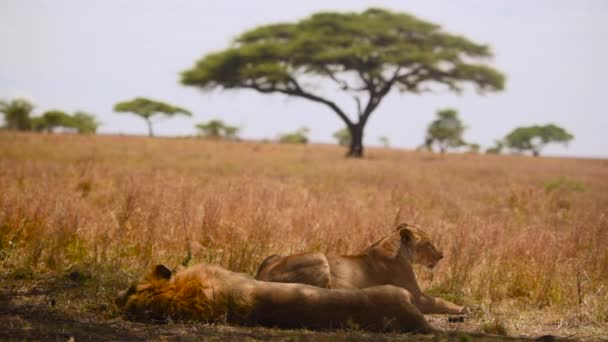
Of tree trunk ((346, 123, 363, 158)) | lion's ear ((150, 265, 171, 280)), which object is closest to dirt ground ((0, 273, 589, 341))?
lion's ear ((150, 265, 171, 280))

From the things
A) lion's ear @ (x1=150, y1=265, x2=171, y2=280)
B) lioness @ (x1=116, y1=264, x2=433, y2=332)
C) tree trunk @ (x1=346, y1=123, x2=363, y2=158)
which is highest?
tree trunk @ (x1=346, y1=123, x2=363, y2=158)

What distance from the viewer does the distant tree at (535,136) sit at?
5225cm

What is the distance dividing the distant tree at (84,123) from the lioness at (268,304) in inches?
1505

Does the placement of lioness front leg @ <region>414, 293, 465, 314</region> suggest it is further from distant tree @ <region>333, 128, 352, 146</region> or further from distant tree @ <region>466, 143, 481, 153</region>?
distant tree @ <region>333, 128, 352, 146</region>

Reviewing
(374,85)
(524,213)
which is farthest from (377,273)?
(374,85)

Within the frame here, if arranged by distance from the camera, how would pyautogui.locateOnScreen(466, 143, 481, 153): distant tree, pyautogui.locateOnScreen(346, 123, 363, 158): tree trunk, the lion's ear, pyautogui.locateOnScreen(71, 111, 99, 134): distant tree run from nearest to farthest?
the lion's ear, pyautogui.locateOnScreen(346, 123, 363, 158): tree trunk, pyautogui.locateOnScreen(71, 111, 99, 134): distant tree, pyautogui.locateOnScreen(466, 143, 481, 153): distant tree

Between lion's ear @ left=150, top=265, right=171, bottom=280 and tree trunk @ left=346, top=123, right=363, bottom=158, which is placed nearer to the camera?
lion's ear @ left=150, top=265, right=171, bottom=280

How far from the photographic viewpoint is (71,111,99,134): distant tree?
44.1 m

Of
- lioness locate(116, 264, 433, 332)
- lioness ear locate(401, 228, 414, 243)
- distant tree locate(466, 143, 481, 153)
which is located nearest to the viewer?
lioness locate(116, 264, 433, 332)

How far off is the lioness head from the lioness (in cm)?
119

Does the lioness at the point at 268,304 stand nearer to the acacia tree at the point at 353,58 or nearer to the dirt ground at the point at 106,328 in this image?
the dirt ground at the point at 106,328

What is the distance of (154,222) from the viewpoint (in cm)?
681

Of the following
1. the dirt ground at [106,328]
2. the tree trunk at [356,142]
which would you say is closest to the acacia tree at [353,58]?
the tree trunk at [356,142]

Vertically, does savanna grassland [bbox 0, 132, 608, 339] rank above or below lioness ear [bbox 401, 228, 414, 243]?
below
